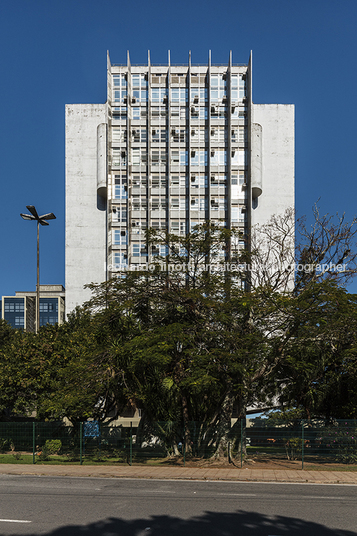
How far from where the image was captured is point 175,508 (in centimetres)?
1088

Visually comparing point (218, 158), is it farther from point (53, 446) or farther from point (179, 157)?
point (53, 446)

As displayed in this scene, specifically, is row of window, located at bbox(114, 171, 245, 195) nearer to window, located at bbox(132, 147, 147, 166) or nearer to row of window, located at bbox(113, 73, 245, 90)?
window, located at bbox(132, 147, 147, 166)

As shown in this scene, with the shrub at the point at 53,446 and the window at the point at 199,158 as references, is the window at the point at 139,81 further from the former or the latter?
the shrub at the point at 53,446

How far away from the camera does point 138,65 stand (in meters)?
63.2

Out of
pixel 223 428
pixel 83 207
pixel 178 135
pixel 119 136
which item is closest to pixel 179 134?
pixel 178 135

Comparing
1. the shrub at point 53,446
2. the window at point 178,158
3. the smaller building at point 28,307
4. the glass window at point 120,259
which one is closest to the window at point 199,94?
the window at point 178,158

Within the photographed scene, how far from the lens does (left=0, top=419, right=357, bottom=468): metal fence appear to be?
18391 millimetres

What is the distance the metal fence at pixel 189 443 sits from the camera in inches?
724

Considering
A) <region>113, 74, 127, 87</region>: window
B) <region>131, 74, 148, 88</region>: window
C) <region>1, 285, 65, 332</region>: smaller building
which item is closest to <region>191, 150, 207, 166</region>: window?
<region>131, 74, 148, 88</region>: window

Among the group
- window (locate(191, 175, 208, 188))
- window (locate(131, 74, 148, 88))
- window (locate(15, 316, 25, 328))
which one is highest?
window (locate(131, 74, 148, 88))

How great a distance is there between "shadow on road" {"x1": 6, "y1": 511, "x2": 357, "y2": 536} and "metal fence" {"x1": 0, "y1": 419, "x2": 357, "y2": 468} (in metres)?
8.63

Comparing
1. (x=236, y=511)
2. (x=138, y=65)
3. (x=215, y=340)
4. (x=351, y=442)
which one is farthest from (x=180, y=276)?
(x=138, y=65)

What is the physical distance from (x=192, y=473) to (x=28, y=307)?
152444 millimetres

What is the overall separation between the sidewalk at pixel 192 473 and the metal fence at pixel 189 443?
34.9 inches
